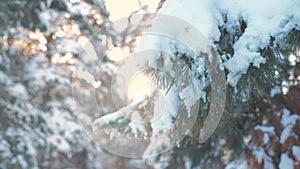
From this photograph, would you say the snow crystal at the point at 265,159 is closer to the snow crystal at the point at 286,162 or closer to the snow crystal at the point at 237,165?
the snow crystal at the point at 286,162

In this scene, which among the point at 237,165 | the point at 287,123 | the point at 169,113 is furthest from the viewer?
the point at 237,165

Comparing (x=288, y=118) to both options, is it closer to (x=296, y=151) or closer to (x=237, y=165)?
(x=296, y=151)

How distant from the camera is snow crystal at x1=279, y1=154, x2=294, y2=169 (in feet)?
5.10

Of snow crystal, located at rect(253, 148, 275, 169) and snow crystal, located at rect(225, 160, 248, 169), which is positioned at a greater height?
snow crystal, located at rect(225, 160, 248, 169)

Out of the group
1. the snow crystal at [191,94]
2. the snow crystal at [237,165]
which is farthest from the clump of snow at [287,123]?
the snow crystal at [191,94]

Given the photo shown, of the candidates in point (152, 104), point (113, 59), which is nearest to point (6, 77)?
point (113, 59)

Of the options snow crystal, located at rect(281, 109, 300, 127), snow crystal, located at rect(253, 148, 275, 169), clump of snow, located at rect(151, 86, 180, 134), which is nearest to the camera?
clump of snow, located at rect(151, 86, 180, 134)

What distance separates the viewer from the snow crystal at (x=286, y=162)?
1553mm

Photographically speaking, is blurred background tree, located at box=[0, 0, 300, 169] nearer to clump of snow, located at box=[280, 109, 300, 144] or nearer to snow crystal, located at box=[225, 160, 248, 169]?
snow crystal, located at box=[225, 160, 248, 169]

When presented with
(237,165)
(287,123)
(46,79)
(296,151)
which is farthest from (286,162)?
(46,79)

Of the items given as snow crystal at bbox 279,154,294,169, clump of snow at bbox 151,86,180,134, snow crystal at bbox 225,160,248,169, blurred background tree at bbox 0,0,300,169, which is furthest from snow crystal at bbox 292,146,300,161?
blurred background tree at bbox 0,0,300,169

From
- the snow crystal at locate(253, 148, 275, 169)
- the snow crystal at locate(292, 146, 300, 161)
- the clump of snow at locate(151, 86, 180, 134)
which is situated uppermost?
the snow crystal at locate(292, 146, 300, 161)

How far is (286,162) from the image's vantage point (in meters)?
1.57

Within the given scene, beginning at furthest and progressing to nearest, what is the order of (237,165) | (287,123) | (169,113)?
(237,165)
(287,123)
(169,113)
